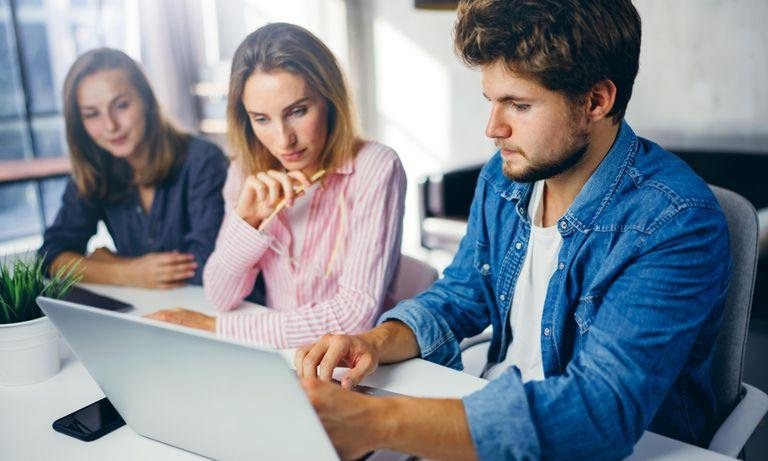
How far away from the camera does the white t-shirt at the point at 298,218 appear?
153cm

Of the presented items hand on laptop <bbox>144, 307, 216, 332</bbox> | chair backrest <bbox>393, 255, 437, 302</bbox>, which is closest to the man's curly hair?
chair backrest <bbox>393, 255, 437, 302</bbox>

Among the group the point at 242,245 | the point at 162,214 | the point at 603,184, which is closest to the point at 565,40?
the point at 603,184

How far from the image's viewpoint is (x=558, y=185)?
3.76ft

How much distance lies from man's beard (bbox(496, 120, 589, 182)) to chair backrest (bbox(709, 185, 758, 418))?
24 cm

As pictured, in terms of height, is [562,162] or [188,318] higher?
[562,162]

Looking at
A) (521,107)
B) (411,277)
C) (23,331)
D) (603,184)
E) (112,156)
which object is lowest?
(411,277)

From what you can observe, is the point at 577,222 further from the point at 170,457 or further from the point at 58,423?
the point at 58,423

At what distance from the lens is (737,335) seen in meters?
1.05

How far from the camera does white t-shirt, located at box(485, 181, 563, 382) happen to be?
116cm

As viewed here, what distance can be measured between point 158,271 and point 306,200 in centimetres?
39

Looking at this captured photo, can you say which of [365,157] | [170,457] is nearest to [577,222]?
[365,157]

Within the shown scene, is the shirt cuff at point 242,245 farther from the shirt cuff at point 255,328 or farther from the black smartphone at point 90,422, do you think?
the black smartphone at point 90,422

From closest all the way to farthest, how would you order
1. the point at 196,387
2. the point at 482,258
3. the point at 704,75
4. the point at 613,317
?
the point at 196,387 < the point at 613,317 < the point at 482,258 < the point at 704,75

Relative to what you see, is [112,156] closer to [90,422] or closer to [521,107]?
[90,422]
